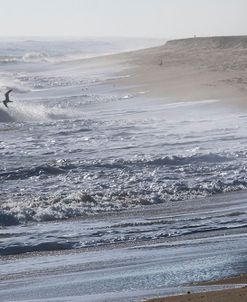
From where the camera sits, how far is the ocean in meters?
10.1

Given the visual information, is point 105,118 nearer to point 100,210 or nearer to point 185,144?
point 185,144

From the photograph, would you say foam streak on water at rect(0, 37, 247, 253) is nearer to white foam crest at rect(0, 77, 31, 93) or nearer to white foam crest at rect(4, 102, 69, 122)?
white foam crest at rect(4, 102, 69, 122)

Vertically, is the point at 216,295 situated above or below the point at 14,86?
above

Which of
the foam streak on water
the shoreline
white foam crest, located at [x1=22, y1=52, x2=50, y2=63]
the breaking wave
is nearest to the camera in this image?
the shoreline

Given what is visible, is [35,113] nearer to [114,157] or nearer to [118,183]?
[114,157]

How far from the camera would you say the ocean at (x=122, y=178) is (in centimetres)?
1014

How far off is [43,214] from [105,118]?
1319 cm

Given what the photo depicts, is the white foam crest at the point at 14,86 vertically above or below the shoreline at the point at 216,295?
below

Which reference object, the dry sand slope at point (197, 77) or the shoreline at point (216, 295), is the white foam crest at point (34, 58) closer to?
the dry sand slope at point (197, 77)

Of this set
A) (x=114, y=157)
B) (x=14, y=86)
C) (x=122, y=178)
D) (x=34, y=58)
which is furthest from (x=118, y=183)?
(x=34, y=58)

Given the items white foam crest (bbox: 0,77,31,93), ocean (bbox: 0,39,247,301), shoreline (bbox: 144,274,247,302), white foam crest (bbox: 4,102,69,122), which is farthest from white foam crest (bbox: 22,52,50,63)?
shoreline (bbox: 144,274,247,302)

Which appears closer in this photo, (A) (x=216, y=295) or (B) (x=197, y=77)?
(A) (x=216, y=295)

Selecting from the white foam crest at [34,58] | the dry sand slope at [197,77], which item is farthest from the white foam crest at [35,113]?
the white foam crest at [34,58]

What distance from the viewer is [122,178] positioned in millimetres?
14875
